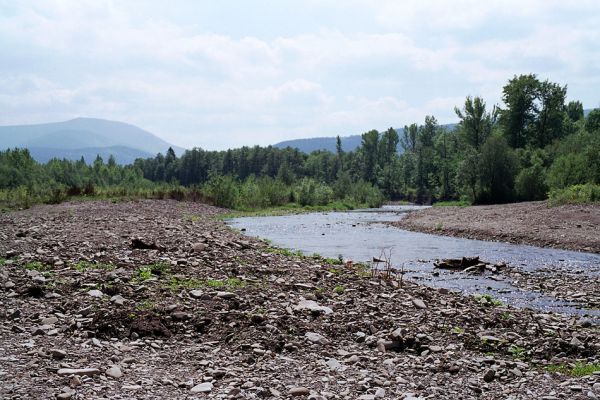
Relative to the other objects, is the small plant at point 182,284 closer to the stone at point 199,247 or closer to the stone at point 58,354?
the stone at point 58,354

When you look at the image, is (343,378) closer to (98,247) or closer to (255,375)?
(255,375)

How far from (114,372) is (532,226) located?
3165 centimetres

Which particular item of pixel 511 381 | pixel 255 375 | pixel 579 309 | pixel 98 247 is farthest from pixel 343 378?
pixel 98 247

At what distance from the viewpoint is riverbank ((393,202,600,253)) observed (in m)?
27.5

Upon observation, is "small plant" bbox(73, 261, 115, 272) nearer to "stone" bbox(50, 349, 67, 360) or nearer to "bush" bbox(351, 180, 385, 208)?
"stone" bbox(50, 349, 67, 360)

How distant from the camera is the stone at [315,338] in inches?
356

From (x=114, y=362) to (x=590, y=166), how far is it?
2233 inches

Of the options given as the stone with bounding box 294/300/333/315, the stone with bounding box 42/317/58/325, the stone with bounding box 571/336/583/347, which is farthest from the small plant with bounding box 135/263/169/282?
the stone with bounding box 571/336/583/347

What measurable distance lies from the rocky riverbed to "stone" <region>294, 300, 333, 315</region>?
0.22 ft

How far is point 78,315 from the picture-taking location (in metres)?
9.56

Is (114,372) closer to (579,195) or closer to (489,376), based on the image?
(489,376)

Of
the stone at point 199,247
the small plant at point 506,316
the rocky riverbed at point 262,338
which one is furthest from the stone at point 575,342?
the stone at point 199,247

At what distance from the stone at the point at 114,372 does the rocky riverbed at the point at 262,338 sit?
15 mm

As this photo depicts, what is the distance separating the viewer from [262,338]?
29.3 feet
